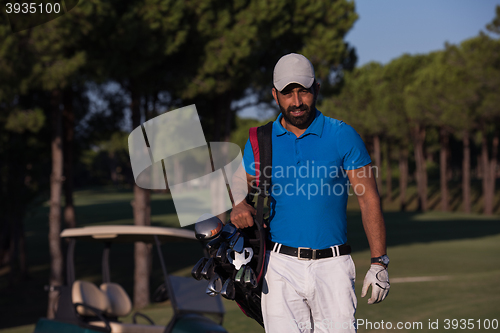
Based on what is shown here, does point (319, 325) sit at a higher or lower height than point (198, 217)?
lower

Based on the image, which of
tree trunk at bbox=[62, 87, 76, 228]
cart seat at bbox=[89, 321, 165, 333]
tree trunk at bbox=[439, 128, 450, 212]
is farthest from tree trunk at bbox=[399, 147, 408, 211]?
cart seat at bbox=[89, 321, 165, 333]

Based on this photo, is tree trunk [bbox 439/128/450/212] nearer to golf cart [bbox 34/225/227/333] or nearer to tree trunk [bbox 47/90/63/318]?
tree trunk [bbox 47/90/63/318]

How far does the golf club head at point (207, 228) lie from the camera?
297cm

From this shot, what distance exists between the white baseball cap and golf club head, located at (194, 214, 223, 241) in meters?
0.81

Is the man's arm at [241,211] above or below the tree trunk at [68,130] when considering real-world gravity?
below

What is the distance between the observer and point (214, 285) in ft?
9.71

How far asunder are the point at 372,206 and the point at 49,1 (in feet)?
36.1

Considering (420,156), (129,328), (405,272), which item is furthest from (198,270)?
(420,156)

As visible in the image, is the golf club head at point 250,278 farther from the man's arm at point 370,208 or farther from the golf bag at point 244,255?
the man's arm at point 370,208

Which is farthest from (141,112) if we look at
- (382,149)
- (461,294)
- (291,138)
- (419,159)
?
(382,149)

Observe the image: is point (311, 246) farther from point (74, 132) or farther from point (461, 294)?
point (74, 132)

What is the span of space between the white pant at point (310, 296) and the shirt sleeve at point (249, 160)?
1.79 ft

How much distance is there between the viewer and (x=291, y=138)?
10.6ft

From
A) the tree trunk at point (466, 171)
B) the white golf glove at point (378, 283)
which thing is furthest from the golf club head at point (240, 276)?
the tree trunk at point (466, 171)
